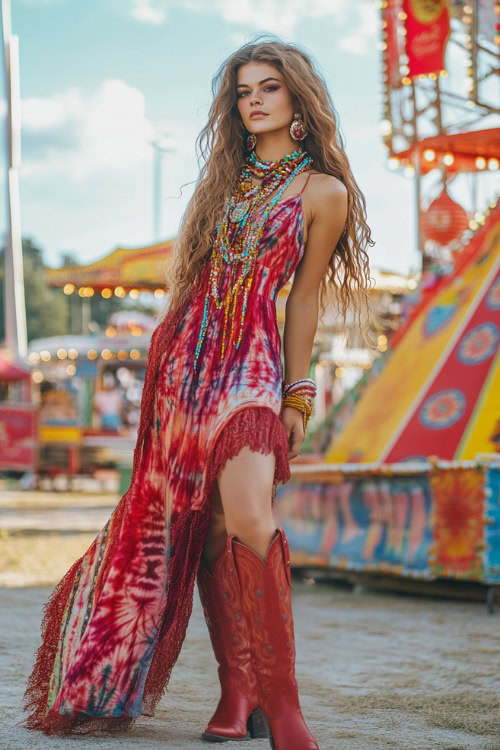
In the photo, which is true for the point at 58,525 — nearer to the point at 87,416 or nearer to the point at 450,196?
the point at 450,196

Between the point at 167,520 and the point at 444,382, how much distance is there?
3.96 meters

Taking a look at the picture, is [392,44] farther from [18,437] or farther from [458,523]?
[18,437]

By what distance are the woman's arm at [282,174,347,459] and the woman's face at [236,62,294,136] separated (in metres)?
0.19

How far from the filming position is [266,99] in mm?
2883

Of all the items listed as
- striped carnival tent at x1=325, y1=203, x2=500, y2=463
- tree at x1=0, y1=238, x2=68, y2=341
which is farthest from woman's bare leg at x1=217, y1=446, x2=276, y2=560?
tree at x1=0, y1=238, x2=68, y2=341

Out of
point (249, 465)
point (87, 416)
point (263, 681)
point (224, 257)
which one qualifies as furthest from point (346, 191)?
point (87, 416)

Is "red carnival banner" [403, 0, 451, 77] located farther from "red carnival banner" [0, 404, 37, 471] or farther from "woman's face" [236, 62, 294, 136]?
"red carnival banner" [0, 404, 37, 471]

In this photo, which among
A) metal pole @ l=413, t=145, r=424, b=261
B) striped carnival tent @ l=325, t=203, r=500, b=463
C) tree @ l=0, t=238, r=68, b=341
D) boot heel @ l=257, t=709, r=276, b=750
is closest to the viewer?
boot heel @ l=257, t=709, r=276, b=750

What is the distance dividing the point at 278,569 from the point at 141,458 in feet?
1.70

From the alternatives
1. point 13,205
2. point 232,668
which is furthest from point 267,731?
point 13,205

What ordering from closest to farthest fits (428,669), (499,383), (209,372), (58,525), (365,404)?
(209,372) → (428,669) → (499,383) → (365,404) → (58,525)

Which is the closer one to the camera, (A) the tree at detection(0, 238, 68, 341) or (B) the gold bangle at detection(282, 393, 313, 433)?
A: (B) the gold bangle at detection(282, 393, 313, 433)

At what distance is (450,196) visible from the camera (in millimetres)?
8234

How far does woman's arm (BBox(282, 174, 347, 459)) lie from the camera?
2.81 meters
